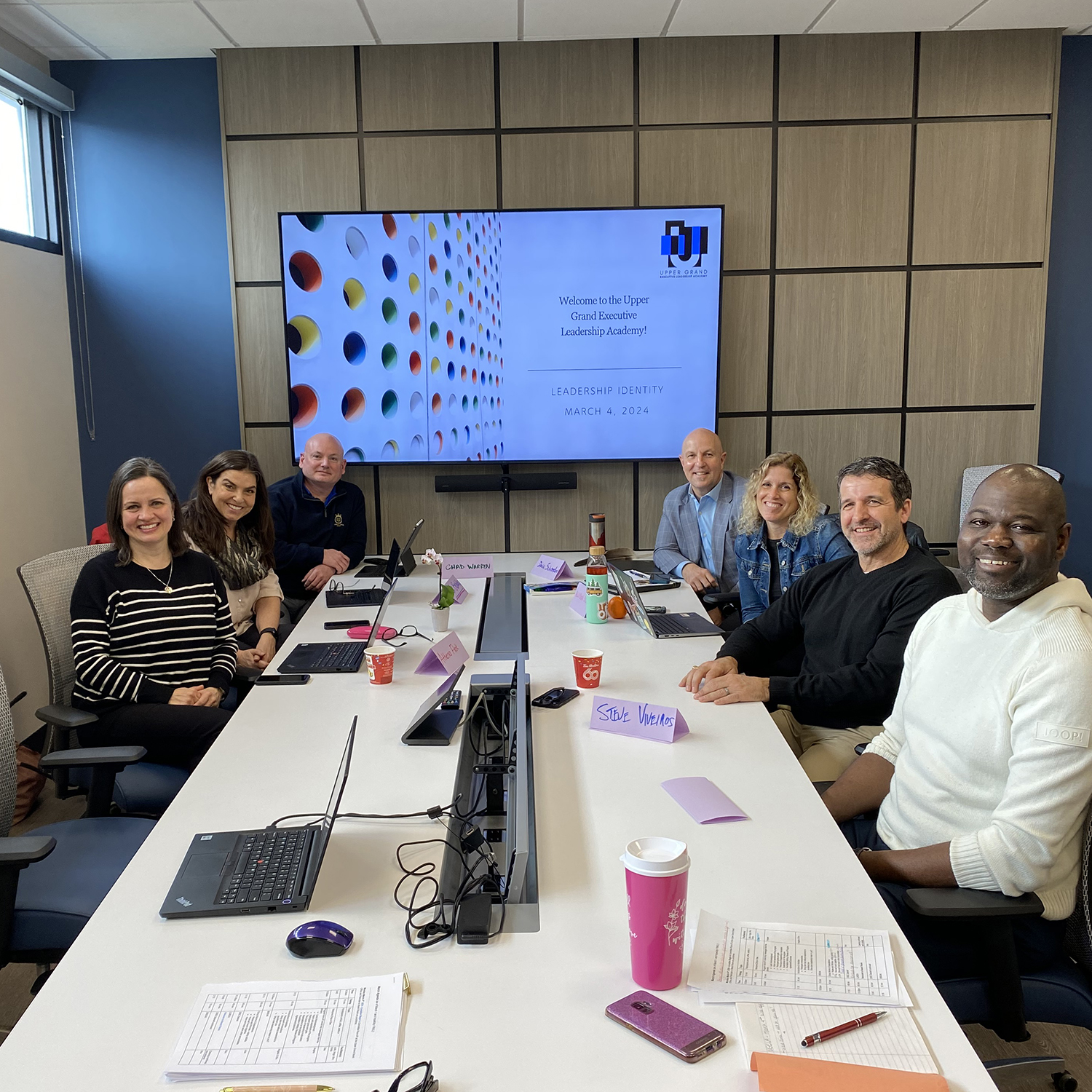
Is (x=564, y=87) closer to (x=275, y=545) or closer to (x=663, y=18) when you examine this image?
(x=663, y=18)

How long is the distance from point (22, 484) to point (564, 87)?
3.10 m

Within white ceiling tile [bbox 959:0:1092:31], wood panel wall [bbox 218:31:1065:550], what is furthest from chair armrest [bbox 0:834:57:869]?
white ceiling tile [bbox 959:0:1092:31]

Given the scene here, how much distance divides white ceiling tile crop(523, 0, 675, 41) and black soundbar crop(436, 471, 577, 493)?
2.02 metres

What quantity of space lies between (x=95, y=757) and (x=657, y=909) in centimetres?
155

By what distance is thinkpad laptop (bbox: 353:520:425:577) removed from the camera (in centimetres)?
367

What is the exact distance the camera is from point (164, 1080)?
1105mm

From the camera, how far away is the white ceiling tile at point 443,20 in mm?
3779

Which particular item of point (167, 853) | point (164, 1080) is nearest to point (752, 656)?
point (167, 853)

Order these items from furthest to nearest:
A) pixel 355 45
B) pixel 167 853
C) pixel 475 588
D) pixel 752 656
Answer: pixel 355 45, pixel 475 588, pixel 752 656, pixel 167 853

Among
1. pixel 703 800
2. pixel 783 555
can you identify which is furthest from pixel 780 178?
pixel 703 800

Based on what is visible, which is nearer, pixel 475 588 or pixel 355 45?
pixel 475 588

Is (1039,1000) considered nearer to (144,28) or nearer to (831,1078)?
(831,1078)

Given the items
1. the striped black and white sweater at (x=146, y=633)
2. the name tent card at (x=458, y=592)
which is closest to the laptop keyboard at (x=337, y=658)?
the striped black and white sweater at (x=146, y=633)

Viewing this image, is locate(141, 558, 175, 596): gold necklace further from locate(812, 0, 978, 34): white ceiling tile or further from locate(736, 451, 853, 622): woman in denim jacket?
locate(812, 0, 978, 34): white ceiling tile
